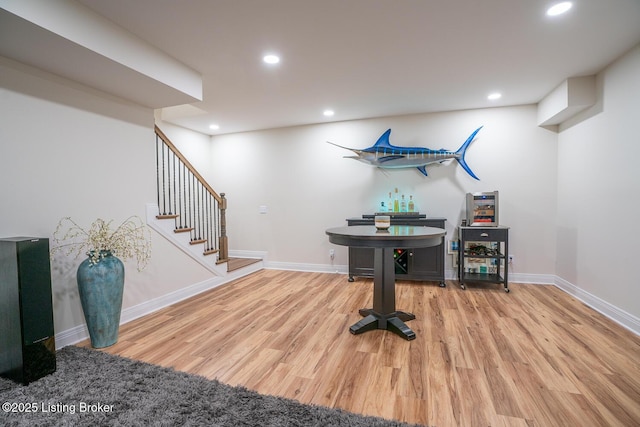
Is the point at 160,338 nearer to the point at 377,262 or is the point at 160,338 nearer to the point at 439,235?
the point at 377,262

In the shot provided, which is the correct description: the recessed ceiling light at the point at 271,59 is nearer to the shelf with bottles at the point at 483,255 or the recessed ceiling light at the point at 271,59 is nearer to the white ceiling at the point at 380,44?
the white ceiling at the point at 380,44

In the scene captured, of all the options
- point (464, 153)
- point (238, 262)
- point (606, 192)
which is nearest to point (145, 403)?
point (238, 262)

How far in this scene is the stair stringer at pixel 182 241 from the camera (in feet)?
10.5

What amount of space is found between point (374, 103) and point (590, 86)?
2316mm

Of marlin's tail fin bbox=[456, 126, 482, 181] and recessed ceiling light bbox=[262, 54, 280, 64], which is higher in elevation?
recessed ceiling light bbox=[262, 54, 280, 64]

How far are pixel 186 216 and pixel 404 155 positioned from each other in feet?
11.2

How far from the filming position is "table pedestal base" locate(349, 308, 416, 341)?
247cm

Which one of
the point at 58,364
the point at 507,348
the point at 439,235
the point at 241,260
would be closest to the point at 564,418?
the point at 507,348

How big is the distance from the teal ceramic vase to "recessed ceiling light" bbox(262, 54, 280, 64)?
224 centimetres

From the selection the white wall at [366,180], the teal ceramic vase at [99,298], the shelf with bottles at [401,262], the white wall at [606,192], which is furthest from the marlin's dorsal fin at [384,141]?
the teal ceramic vase at [99,298]

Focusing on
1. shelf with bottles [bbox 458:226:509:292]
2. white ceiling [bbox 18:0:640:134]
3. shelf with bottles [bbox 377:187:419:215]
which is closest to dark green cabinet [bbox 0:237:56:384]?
white ceiling [bbox 18:0:640:134]

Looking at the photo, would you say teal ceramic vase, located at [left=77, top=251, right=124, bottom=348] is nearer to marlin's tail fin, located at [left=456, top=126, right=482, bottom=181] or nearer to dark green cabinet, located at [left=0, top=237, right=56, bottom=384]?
dark green cabinet, located at [left=0, top=237, right=56, bottom=384]

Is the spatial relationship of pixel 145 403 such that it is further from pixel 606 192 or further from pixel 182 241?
pixel 606 192

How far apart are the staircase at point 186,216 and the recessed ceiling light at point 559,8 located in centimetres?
370
